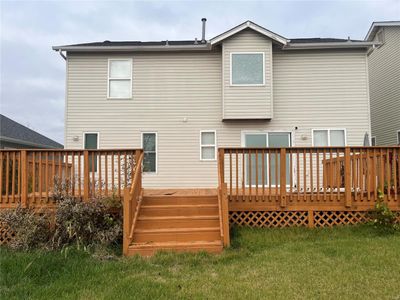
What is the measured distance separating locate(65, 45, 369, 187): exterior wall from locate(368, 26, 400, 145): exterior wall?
365 cm

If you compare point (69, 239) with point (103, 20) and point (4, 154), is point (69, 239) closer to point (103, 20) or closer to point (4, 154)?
point (4, 154)

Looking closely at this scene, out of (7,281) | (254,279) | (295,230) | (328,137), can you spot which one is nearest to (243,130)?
(328,137)

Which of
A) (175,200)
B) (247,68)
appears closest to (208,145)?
(247,68)

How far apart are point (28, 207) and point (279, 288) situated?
5.15 m

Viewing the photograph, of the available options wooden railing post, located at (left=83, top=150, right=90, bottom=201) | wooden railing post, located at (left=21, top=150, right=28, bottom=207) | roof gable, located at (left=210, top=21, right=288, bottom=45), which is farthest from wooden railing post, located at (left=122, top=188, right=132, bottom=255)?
roof gable, located at (left=210, top=21, right=288, bottom=45)

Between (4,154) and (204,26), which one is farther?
(204,26)

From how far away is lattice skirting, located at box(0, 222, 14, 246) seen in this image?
6762 millimetres

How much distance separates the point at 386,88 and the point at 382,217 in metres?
9.49

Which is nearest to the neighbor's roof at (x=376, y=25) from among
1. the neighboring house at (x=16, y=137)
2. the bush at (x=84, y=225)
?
the bush at (x=84, y=225)

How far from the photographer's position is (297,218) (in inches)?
290

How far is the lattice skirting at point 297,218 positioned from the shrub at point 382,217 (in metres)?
0.30

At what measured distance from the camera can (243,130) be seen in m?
11.1

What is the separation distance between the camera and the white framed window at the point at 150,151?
1110 centimetres

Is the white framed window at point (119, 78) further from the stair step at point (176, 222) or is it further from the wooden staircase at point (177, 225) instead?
the stair step at point (176, 222)
